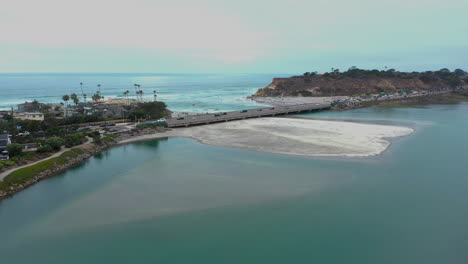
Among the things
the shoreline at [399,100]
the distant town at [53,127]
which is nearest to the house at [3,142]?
the distant town at [53,127]

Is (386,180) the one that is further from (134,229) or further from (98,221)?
(98,221)

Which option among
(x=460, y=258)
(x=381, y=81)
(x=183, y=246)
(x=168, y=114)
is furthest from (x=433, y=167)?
(x=381, y=81)

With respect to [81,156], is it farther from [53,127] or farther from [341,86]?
[341,86]

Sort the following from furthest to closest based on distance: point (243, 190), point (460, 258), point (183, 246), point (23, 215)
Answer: point (243, 190) → point (23, 215) → point (183, 246) → point (460, 258)

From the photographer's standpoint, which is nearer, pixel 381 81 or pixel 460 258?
pixel 460 258

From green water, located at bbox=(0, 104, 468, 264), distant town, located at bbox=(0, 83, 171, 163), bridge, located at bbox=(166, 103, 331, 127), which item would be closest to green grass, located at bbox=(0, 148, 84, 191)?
green water, located at bbox=(0, 104, 468, 264)

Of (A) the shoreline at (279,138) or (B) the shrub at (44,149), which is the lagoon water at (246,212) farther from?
(B) the shrub at (44,149)

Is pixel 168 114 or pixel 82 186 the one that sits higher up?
pixel 168 114
